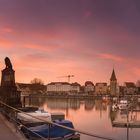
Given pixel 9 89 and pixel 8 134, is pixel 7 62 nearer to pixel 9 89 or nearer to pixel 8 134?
pixel 9 89

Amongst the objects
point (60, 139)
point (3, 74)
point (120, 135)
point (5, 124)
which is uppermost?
point (3, 74)

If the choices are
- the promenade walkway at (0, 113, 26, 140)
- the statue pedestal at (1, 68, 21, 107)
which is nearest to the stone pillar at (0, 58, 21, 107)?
the statue pedestal at (1, 68, 21, 107)

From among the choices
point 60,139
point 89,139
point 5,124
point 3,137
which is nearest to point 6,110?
point 60,139

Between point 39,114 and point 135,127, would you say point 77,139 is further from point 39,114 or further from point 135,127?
point 135,127

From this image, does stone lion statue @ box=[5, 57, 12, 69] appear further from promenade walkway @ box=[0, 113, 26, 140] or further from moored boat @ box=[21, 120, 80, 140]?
promenade walkway @ box=[0, 113, 26, 140]

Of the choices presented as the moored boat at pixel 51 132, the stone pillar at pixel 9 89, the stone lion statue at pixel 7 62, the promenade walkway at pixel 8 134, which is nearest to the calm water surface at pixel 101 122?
the stone pillar at pixel 9 89

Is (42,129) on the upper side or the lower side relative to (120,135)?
upper

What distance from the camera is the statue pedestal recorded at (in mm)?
25094

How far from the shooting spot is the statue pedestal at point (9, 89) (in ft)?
82.3

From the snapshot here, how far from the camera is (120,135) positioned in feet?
164

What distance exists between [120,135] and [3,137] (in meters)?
39.2

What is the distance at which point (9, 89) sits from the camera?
25266 mm

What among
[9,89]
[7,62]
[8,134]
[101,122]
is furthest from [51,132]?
[101,122]

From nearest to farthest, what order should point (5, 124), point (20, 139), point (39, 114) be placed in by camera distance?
point (20, 139), point (5, 124), point (39, 114)
